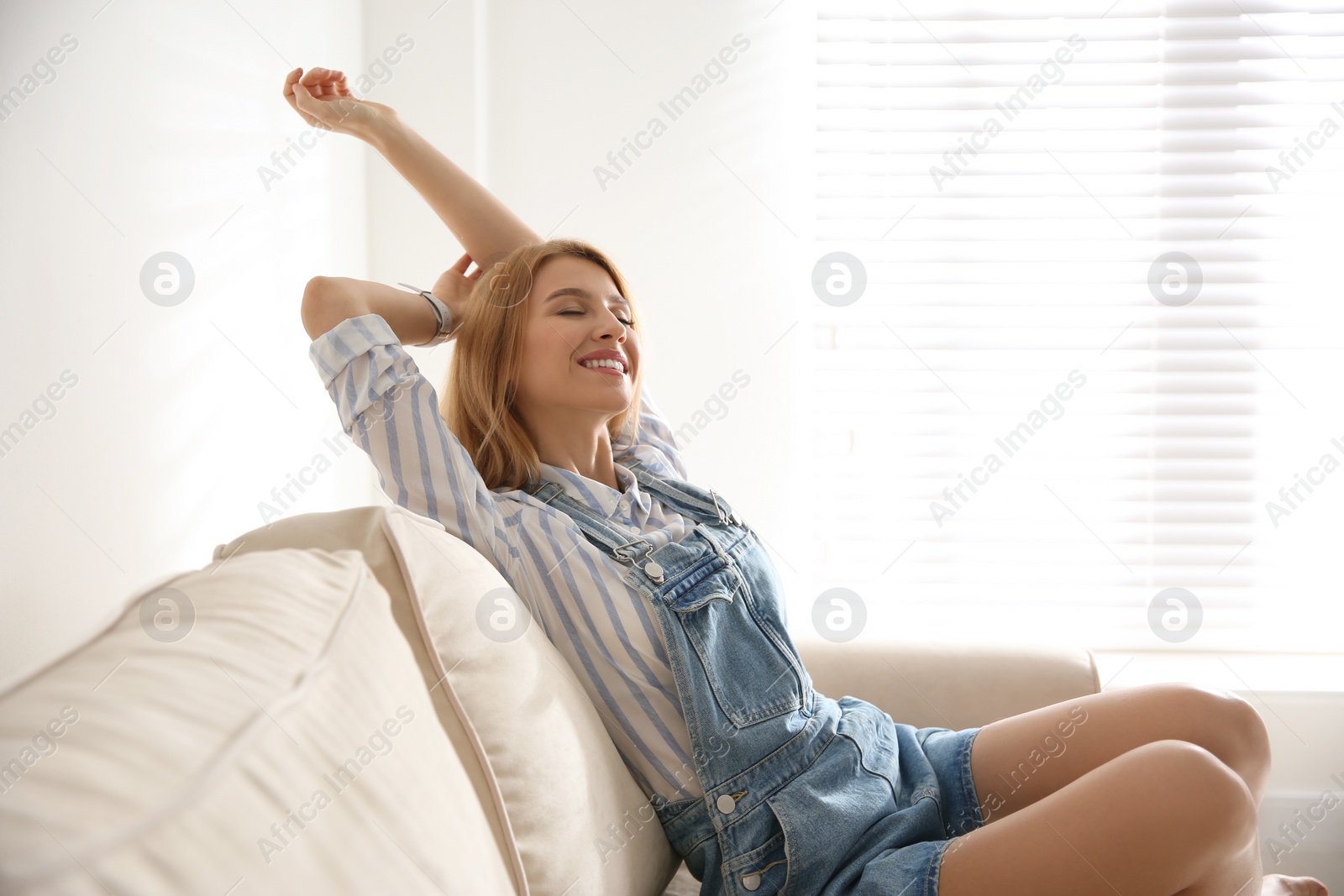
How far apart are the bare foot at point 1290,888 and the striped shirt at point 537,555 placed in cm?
71

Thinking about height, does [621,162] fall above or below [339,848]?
above

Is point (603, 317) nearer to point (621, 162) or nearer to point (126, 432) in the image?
point (126, 432)

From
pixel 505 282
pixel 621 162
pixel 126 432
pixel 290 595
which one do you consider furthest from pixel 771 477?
pixel 290 595

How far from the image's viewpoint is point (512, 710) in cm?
71

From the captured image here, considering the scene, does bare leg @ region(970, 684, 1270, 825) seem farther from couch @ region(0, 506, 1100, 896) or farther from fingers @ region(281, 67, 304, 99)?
fingers @ region(281, 67, 304, 99)

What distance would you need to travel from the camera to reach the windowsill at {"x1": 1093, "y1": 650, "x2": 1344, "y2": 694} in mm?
1842

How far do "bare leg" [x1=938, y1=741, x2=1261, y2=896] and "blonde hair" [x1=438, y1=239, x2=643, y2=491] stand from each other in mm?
704

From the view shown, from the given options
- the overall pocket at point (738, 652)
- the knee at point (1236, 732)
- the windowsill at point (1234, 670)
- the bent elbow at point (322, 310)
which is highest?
the bent elbow at point (322, 310)

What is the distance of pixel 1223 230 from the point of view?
2.04 m

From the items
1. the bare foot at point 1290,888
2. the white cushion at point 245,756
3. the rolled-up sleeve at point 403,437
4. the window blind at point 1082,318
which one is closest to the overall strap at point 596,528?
the rolled-up sleeve at point 403,437

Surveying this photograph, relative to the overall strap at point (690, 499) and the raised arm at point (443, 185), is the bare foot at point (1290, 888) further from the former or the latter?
the raised arm at point (443, 185)

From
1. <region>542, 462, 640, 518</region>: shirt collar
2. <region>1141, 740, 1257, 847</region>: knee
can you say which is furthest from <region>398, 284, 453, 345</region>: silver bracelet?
<region>1141, 740, 1257, 847</region>: knee

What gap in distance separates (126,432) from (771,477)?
1.34 m

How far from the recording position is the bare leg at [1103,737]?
987mm
